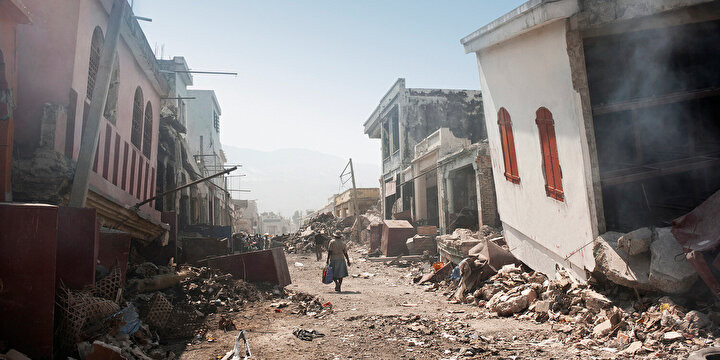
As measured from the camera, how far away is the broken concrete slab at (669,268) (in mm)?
4617

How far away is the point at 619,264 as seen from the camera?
5.22 m

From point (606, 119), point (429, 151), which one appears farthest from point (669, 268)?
point (429, 151)

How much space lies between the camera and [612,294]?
5.53 metres

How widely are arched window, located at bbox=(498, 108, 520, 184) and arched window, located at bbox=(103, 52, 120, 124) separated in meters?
8.05

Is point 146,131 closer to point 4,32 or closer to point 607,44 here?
point 4,32

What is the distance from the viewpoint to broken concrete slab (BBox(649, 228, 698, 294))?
462 cm

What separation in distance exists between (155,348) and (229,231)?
11263 mm

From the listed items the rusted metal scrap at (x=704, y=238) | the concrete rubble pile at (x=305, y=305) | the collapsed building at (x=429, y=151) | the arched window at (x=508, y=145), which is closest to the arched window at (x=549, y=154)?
→ the arched window at (x=508, y=145)

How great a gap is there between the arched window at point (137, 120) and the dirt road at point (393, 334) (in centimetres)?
631

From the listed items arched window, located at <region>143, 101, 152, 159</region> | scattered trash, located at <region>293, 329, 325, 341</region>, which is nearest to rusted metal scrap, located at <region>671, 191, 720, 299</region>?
scattered trash, located at <region>293, 329, 325, 341</region>

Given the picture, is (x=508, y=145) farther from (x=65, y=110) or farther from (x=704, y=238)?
(x=65, y=110)

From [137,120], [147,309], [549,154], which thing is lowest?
[147,309]

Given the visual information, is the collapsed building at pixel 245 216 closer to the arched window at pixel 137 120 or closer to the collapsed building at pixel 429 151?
the collapsed building at pixel 429 151

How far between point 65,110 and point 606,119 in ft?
28.9
